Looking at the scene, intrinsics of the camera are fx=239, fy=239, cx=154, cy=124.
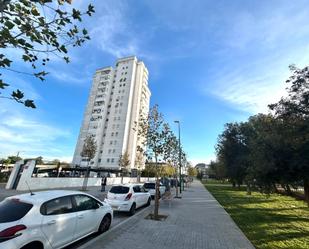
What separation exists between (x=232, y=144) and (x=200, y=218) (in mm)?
26031

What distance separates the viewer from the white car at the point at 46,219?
4.89 meters

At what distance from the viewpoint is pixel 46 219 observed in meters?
5.70

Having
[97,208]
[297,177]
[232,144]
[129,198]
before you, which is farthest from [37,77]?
[232,144]

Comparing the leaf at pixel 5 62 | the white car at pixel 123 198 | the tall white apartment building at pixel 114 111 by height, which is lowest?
the white car at pixel 123 198

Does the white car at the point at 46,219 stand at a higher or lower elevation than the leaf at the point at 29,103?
lower

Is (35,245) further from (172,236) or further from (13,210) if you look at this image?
(172,236)

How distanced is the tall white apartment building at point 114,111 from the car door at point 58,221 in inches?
2476

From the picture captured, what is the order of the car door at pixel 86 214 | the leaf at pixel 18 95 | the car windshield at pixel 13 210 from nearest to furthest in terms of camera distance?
the leaf at pixel 18 95 → the car windshield at pixel 13 210 → the car door at pixel 86 214

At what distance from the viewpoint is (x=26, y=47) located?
3471 mm

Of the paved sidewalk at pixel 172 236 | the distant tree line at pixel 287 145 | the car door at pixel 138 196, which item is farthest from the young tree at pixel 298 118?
the car door at pixel 138 196

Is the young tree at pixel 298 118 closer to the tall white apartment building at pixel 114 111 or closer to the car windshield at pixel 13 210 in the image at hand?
the car windshield at pixel 13 210

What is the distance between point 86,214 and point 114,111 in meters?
70.5

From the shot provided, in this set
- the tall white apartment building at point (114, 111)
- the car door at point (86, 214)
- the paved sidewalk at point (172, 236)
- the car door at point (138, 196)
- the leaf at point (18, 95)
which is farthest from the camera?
the tall white apartment building at point (114, 111)

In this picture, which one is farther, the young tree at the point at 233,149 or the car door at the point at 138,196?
the young tree at the point at 233,149
